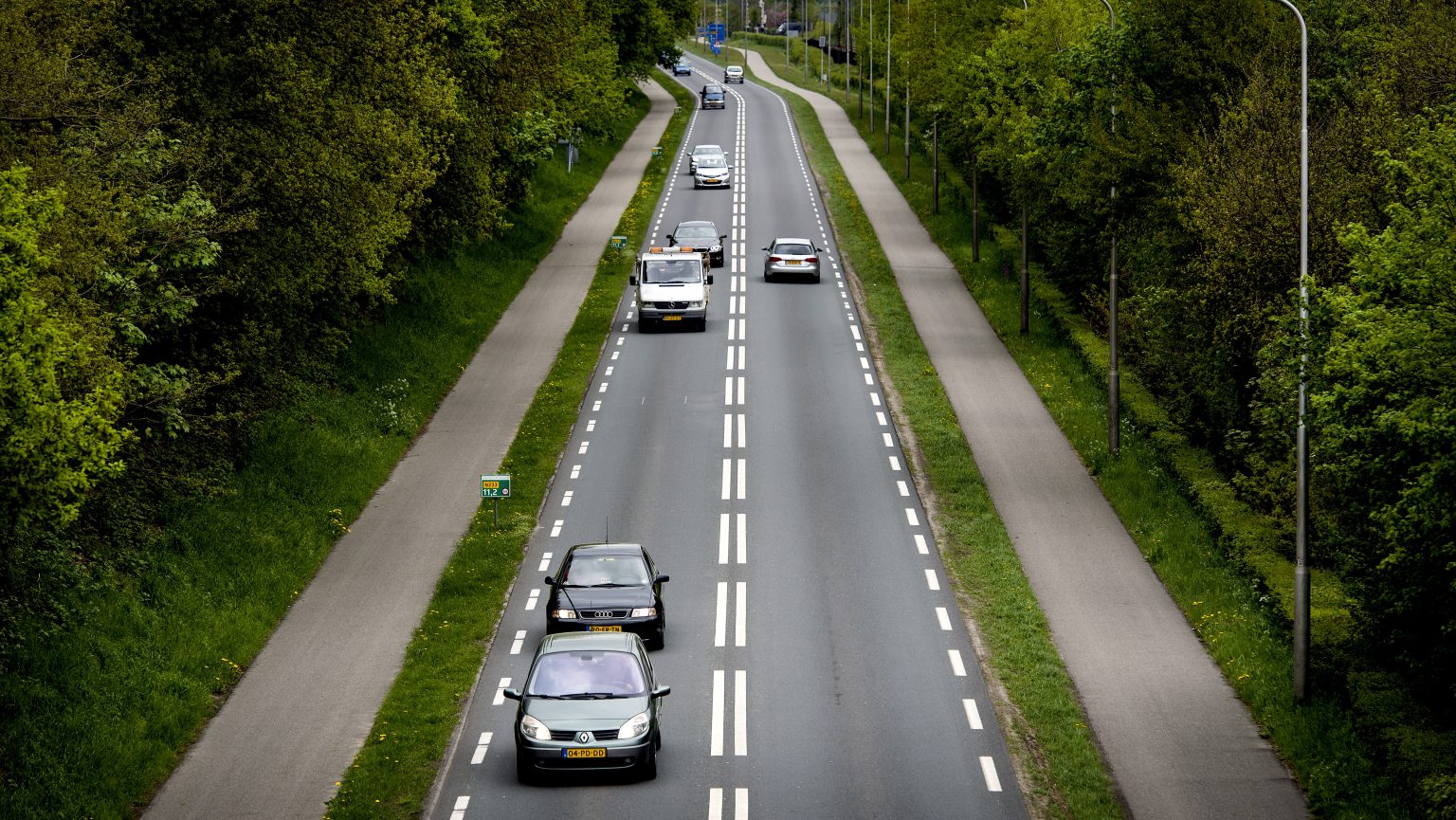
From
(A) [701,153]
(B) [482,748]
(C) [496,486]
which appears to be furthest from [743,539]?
(A) [701,153]

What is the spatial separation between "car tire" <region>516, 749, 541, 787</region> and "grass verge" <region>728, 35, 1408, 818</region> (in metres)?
6.28

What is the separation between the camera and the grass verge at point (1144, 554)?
19.2m

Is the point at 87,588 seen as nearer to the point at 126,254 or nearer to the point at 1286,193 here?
the point at 126,254

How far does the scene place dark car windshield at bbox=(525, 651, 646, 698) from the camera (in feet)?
62.5

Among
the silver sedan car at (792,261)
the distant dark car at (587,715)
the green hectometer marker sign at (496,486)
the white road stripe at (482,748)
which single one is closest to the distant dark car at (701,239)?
the silver sedan car at (792,261)

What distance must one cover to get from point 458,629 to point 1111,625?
10.5 m

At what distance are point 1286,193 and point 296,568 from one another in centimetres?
1842

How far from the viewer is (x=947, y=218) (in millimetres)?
63719

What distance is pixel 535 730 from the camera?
1856 cm

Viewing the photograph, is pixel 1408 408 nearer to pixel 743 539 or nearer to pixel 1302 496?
pixel 1302 496

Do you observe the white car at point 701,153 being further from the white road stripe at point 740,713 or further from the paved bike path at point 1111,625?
the white road stripe at point 740,713

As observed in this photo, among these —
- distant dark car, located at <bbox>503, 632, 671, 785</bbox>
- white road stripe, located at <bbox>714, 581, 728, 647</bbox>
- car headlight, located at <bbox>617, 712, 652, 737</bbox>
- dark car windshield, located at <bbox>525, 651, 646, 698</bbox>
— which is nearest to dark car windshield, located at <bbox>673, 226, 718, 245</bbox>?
white road stripe, located at <bbox>714, 581, 728, 647</bbox>

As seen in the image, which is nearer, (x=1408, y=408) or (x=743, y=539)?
(x=1408, y=408)

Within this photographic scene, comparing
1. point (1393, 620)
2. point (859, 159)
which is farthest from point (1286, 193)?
point (859, 159)
